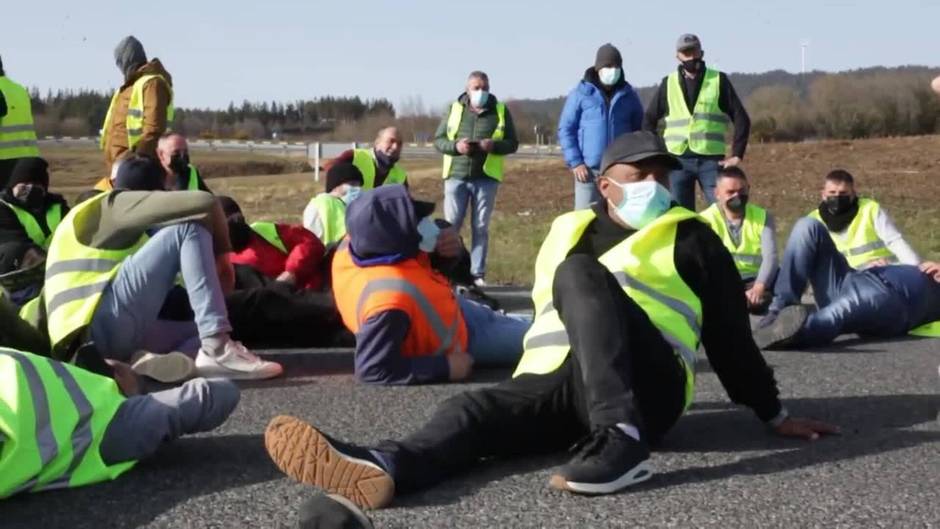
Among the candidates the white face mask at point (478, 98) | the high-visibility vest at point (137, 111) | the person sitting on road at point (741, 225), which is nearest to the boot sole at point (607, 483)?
the person sitting on road at point (741, 225)

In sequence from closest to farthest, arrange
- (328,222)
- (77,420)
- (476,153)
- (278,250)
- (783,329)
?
(77,420) → (783,329) → (278,250) → (328,222) → (476,153)

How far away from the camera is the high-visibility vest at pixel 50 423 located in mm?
3955

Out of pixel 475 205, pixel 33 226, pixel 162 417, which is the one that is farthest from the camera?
pixel 475 205

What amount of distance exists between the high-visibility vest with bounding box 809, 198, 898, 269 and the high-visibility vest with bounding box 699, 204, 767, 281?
0.60 meters

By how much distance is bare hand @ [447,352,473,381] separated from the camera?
20.1 feet

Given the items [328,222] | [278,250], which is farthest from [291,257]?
[328,222]

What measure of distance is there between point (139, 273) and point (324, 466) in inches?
100

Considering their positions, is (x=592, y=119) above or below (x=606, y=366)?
above

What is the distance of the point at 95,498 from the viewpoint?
4.20 meters

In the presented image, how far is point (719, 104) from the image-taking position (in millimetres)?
10695

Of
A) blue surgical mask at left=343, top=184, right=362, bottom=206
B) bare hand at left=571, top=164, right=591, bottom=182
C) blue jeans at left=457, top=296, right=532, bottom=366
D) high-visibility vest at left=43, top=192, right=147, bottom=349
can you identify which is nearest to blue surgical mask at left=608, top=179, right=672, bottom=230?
blue jeans at left=457, top=296, right=532, bottom=366

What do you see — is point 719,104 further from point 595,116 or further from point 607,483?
point 607,483

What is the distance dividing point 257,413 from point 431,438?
1595 millimetres

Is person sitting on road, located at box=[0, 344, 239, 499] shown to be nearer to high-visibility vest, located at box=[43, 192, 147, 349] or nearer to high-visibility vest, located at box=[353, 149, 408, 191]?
high-visibility vest, located at box=[43, 192, 147, 349]
